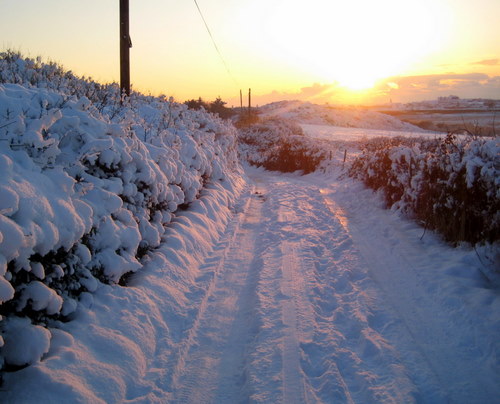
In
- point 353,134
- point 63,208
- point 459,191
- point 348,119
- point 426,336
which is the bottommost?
point 426,336

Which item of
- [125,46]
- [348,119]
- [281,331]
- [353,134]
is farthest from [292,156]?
[348,119]

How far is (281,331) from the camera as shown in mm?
4062

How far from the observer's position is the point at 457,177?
6633mm

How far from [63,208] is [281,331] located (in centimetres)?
267

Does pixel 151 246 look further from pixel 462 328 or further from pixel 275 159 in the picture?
pixel 275 159

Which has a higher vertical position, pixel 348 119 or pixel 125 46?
pixel 348 119

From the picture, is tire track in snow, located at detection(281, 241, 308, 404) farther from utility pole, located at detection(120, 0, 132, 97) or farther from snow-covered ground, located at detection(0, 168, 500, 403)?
utility pole, located at detection(120, 0, 132, 97)

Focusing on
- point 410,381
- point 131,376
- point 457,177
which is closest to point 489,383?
point 410,381

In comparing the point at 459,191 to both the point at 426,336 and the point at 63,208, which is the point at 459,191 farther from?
the point at 63,208

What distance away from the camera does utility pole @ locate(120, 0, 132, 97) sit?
1040 cm

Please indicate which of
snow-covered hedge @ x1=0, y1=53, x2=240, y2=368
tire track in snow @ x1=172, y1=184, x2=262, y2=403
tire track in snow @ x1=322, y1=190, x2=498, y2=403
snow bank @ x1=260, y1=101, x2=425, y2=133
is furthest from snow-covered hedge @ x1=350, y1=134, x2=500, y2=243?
snow bank @ x1=260, y1=101, x2=425, y2=133

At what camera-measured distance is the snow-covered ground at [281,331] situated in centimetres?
316

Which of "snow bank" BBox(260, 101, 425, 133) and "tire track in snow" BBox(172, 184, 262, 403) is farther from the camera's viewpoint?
"snow bank" BBox(260, 101, 425, 133)

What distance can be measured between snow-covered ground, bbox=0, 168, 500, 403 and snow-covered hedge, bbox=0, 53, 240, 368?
0.86ft
